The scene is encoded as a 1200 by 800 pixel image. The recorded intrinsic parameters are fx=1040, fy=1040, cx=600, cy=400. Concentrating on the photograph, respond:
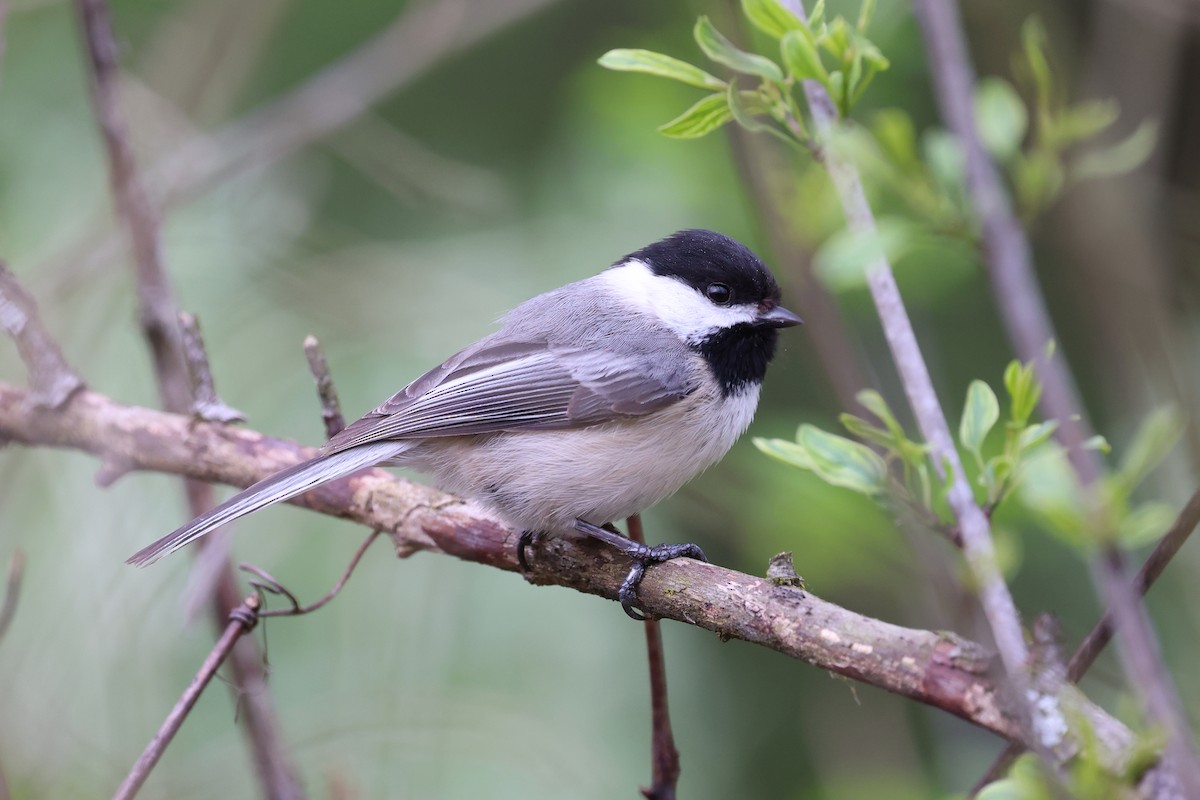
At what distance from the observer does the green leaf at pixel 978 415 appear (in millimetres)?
1449

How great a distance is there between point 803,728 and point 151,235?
Result: 2249mm

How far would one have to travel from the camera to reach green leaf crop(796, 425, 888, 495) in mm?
1370

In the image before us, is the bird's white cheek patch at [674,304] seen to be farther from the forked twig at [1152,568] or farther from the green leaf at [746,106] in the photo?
the forked twig at [1152,568]

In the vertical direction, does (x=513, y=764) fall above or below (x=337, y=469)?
below

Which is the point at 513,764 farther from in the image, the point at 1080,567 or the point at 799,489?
the point at 1080,567

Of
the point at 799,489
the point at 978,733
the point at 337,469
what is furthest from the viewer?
the point at 978,733

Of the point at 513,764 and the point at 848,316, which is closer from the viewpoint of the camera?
the point at 513,764

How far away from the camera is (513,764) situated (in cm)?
277

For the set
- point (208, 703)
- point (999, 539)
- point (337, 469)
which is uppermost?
point (337, 469)

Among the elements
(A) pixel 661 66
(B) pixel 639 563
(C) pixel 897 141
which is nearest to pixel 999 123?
(C) pixel 897 141

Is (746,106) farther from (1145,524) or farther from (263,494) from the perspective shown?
(263,494)

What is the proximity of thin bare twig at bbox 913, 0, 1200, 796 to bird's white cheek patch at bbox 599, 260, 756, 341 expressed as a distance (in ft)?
5.21

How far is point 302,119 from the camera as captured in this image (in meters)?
2.89

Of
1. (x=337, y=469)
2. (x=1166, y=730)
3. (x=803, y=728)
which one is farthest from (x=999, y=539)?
(x=803, y=728)
